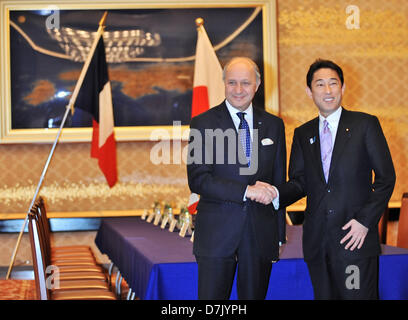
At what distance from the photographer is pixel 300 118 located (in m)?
7.11

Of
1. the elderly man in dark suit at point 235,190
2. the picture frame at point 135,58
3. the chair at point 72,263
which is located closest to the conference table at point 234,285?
the elderly man in dark suit at point 235,190

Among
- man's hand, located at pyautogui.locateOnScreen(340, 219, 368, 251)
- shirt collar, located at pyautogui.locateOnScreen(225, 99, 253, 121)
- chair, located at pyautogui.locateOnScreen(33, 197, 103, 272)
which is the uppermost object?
shirt collar, located at pyautogui.locateOnScreen(225, 99, 253, 121)

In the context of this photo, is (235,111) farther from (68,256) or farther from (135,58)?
(135,58)

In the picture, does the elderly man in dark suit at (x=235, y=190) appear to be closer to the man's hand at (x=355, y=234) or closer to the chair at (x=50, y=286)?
the man's hand at (x=355, y=234)

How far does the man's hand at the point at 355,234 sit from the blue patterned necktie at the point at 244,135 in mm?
521

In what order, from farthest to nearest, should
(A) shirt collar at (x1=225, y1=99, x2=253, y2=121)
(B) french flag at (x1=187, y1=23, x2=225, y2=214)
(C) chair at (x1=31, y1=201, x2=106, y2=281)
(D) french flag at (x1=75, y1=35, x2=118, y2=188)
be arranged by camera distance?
(D) french flag at (x1=75, y1=35, x2=118, y2=188)
(B) french flag at (x1=187, y1=23, x2=225, y2=214)
(C) chair at (x1=31, y1=201, x2=106, y2=281)
(A) shirt collar at (x1=225, y1=99, x2=253, y2=121)

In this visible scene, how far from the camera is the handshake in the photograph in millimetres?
2559

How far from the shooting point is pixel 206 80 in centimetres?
619

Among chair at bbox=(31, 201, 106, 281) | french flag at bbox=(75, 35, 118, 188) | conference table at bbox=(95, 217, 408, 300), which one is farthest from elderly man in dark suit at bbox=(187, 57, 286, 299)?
french flag at bbox=(75, 35, 118, 188)

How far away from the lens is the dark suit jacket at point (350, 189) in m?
2.61

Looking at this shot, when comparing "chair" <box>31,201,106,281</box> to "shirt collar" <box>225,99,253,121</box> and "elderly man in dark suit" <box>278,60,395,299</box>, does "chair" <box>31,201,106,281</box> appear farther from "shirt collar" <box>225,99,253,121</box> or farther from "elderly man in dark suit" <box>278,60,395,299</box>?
"elderly man in dark suit" <box>278,60,395,299</box>

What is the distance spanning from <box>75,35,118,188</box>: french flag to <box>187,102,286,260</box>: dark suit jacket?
3.81 metres

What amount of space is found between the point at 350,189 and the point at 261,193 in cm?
40

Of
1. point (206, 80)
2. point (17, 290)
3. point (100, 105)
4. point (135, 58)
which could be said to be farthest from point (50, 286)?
point (135, 58)
